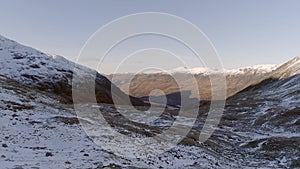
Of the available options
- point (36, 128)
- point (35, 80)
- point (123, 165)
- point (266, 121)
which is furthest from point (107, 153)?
point (35, 80)

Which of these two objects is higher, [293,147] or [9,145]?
[9,145]

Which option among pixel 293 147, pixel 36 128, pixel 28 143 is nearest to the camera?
pixel 28 143

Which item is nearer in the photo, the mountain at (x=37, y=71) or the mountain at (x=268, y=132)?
the mountain at (x=268, y=132)

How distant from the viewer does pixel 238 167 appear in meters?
31.0

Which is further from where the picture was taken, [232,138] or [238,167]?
[232,138]

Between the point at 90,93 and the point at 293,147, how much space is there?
3351 inches

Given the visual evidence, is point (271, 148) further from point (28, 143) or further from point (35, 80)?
point (35, 80)

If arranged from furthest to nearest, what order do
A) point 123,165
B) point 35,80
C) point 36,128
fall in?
1. point 35,80
2. point 36,128
3. point 123,165

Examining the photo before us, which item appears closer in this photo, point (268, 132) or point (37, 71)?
point (268, 132)

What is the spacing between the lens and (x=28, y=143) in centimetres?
2559

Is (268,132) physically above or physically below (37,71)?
below

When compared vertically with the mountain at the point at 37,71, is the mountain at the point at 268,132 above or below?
below

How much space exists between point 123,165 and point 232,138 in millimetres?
34305

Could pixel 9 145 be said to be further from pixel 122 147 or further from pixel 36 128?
pixel 122 147
